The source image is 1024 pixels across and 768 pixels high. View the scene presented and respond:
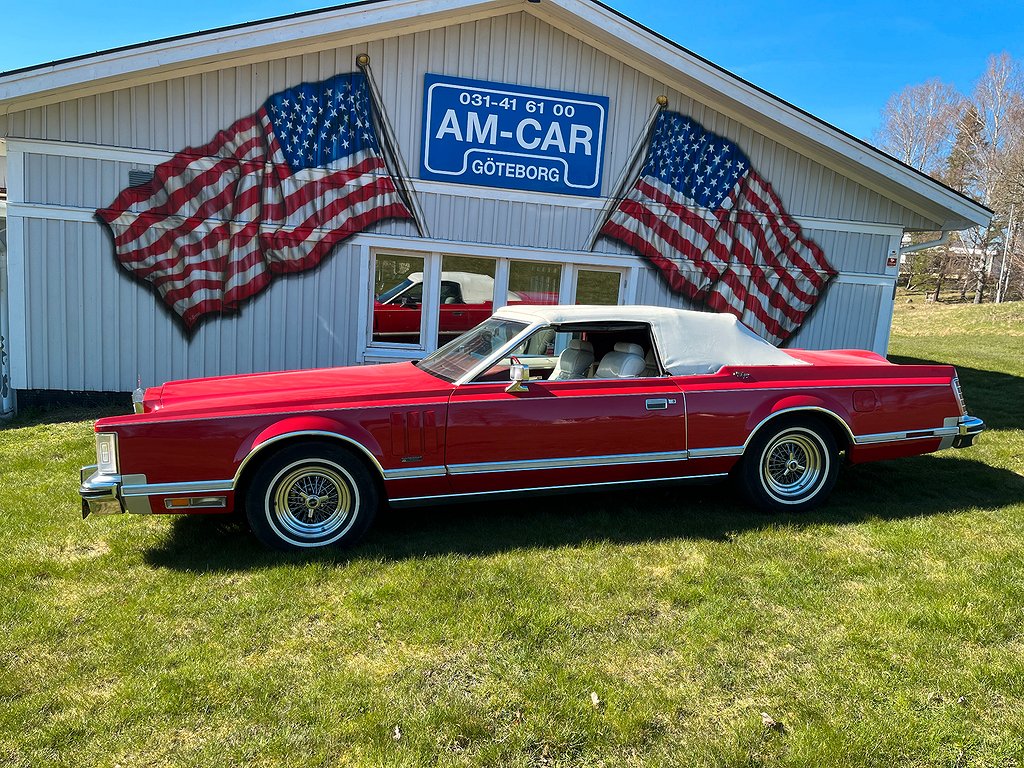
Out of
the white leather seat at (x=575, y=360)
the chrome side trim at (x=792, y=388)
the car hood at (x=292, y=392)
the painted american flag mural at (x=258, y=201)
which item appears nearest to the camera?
the car hood at (x=292, y=392)

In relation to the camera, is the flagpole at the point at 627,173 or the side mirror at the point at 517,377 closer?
the side mirror at the point at 517,377

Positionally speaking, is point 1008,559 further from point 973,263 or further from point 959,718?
point 973,263

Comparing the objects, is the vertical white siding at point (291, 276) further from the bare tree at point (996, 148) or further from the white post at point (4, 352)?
the bare tree at point (996, 148)

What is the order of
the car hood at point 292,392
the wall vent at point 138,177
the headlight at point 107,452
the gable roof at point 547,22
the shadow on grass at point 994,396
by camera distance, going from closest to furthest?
1. the headlight at point 107,452
2. the car hood at point 292,392
3. the gable roof at point 547,22
4. the wall vent at point 138,177
5. the shadow on grass at point 994,396

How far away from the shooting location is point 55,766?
7.96 ft

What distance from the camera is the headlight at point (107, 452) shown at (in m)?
3.89

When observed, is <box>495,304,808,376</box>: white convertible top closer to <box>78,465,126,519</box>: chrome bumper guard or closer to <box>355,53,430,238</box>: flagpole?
<box>78,465,126,519</box>: chrome bumper guard

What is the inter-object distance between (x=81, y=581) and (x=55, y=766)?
166cm

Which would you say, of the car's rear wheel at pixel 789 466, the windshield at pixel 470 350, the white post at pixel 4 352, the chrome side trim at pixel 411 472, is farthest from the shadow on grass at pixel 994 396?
the white post at pixel 4 352

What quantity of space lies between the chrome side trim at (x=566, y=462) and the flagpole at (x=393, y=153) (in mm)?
5193

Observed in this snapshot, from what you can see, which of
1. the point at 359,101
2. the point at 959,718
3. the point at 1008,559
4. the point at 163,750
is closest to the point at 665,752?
the point at 959,718

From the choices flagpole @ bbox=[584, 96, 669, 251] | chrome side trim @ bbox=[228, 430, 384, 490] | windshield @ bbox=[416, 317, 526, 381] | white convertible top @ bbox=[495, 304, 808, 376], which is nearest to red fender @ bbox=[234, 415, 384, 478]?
chrome side trim @ bbox=[228, 430, 384, 490]

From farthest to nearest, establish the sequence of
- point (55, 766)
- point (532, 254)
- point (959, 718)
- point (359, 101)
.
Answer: point (532, 254), point (359, 101), point (959, 718), point (55, 766)

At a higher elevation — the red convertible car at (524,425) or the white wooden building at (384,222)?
the white wooden building at (384,222)
